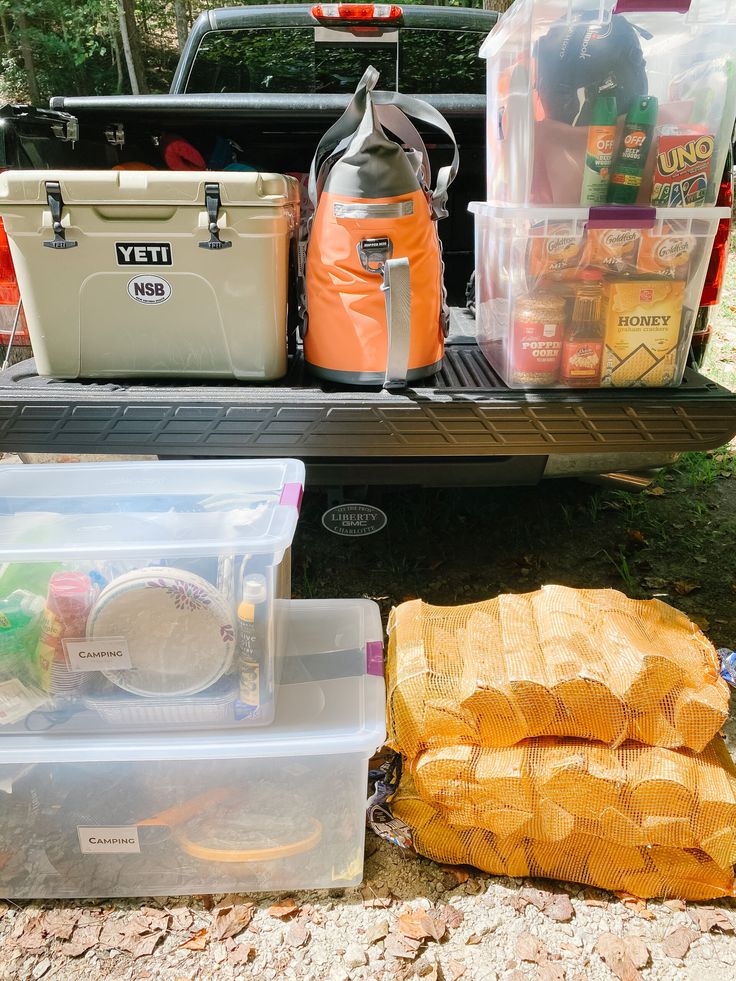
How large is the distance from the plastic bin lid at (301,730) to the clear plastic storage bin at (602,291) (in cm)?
93

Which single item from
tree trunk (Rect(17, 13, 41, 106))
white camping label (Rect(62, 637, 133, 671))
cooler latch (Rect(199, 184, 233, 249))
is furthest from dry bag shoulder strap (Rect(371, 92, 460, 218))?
tree trunk (Rect(17, 13, 41, 106))

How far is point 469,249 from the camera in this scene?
11.1 ft

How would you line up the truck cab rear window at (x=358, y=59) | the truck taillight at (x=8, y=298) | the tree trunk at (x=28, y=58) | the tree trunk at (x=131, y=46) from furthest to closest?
the tree trunk at (x=28, y=58) < the tree trunk at (x=131, y=46) < the truck cab rear window at (x=358, y=59) < the truck taillight at (x=8, y=298)

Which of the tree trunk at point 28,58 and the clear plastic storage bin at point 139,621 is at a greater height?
the tree trunk at point 28,58

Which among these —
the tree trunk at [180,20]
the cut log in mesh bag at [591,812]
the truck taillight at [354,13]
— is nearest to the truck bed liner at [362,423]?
the cut log in mesh bag at [591,812]

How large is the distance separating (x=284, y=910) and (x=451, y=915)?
372mm

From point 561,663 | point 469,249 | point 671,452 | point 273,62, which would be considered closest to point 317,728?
point 561,663

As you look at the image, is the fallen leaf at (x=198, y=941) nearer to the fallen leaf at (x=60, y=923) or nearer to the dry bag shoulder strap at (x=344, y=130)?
the fallen leaf at (x=60, y=923)

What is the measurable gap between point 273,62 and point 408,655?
3.39m

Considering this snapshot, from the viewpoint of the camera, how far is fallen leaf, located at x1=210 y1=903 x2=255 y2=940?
65.9 inches

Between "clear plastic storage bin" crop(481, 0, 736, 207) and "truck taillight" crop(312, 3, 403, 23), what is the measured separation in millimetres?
1804

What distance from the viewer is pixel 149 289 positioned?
216 centimetres

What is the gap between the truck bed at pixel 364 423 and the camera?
6.68 ft

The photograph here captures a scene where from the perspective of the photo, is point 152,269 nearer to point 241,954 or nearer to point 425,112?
point 425,112
